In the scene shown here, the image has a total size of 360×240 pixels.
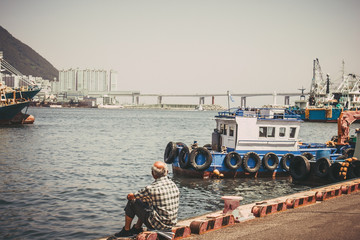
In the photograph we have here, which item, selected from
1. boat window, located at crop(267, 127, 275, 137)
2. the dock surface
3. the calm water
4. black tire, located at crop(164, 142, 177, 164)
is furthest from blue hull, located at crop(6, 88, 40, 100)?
the dock surface

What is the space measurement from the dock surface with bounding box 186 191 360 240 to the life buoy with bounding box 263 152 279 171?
1264cm

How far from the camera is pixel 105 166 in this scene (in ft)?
95.8

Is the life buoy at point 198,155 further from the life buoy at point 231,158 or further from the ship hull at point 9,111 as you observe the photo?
the ship hull at point 9,111

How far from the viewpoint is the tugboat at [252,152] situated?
22266 mm

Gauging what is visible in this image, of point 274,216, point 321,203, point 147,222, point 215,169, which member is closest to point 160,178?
point 147,222

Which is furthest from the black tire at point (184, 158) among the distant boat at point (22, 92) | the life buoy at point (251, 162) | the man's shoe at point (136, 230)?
the distant boat at point (22, 92)

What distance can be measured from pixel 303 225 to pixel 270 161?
15.0 metres

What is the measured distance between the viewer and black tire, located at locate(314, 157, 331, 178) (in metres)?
20.9

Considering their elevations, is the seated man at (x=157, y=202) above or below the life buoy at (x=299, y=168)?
above

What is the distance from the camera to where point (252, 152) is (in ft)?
75.5

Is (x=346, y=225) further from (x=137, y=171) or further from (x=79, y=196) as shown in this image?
(x=137, y=171)

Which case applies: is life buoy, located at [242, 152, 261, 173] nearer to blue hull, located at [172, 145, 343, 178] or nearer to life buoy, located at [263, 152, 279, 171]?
blue hull, located at [172, 145, 343, 178]

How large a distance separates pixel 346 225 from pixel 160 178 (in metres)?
4.27

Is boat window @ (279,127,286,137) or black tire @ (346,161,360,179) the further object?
boat window @ (279,127,286,137)
